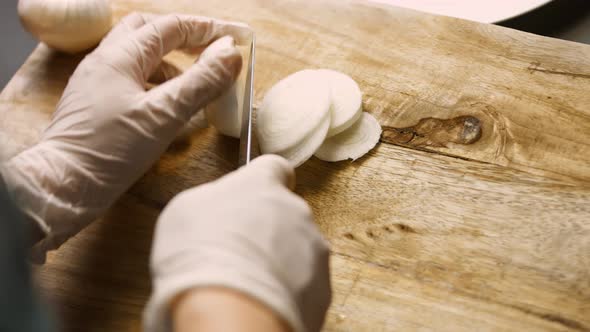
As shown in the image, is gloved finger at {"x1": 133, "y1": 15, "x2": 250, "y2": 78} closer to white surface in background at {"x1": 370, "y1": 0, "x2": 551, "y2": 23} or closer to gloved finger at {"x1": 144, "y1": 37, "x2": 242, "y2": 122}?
gloved finger at {"x1": 144, "y1": 37, "x2": 242, "y2": 122}

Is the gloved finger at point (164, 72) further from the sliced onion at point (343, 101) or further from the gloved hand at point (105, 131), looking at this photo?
the sliced onion at point (343, 101)

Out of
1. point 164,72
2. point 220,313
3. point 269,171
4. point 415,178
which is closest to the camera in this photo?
point 220,313

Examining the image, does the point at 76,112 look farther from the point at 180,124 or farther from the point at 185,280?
the point at 185,280

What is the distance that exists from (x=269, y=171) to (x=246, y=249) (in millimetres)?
192

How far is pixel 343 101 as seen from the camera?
1.20 metres

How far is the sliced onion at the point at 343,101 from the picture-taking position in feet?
3.90

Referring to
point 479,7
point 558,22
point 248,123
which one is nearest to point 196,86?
point 248,123

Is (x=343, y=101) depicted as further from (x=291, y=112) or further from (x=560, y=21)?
(x=560, y=21)

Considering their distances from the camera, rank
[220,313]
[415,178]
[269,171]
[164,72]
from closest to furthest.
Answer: [220,313] → [269,171] → [415,178] → [164,72]

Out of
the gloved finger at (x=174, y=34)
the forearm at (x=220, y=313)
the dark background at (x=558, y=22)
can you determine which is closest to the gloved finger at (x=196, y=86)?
the gloved finger at (x=174, y=34)

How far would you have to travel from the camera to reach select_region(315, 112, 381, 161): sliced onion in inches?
47.6

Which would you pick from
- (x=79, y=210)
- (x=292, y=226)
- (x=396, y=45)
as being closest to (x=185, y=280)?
(x=292, y=226)

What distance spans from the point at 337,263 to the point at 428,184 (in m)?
0.25

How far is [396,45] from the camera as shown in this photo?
4.55 feet
